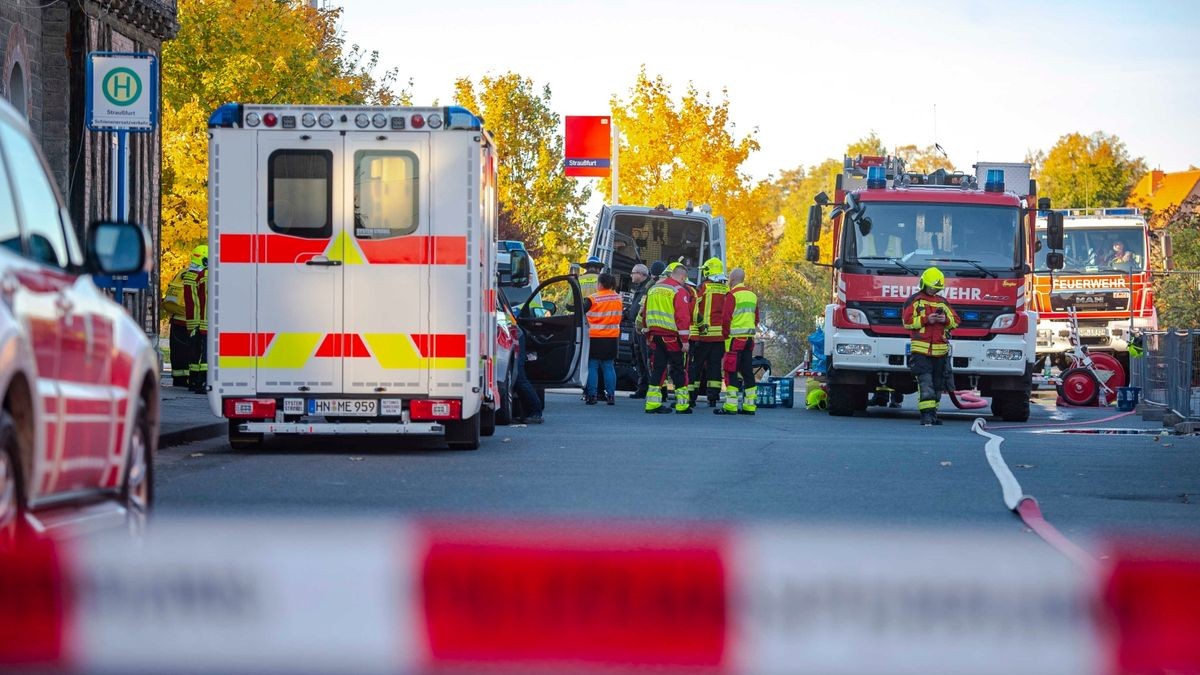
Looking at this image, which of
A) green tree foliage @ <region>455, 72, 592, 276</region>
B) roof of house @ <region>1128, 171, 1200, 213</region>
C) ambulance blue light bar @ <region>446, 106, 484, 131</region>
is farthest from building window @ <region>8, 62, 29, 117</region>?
roof of house @ <region>1128, 171, 1200, 213</region>

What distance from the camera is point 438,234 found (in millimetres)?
15906

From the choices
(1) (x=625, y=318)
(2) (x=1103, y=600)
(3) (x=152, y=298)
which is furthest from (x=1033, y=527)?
(3) (x=152, y=298)

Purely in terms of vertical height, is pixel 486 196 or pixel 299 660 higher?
pixel 486 196

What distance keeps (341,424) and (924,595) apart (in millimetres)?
10168

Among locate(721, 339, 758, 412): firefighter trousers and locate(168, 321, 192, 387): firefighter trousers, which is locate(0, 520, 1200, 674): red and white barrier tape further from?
locate(168, 321, 192, 387): firefighter trousers

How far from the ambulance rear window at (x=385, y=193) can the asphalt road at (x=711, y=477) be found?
1.81m

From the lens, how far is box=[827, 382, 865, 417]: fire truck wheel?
2555 centimetres

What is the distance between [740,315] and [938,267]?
242 centimetres

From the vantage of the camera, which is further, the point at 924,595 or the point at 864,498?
the point at 864,498

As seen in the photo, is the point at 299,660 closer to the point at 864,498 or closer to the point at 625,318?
the point at 864,498

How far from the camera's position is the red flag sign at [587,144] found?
41062 millimetres

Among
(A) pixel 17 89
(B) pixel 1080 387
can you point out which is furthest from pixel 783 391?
(A) pixel 17 89

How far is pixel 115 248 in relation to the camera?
7527 millimetres

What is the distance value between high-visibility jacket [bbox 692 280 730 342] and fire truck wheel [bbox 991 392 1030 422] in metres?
3.63
